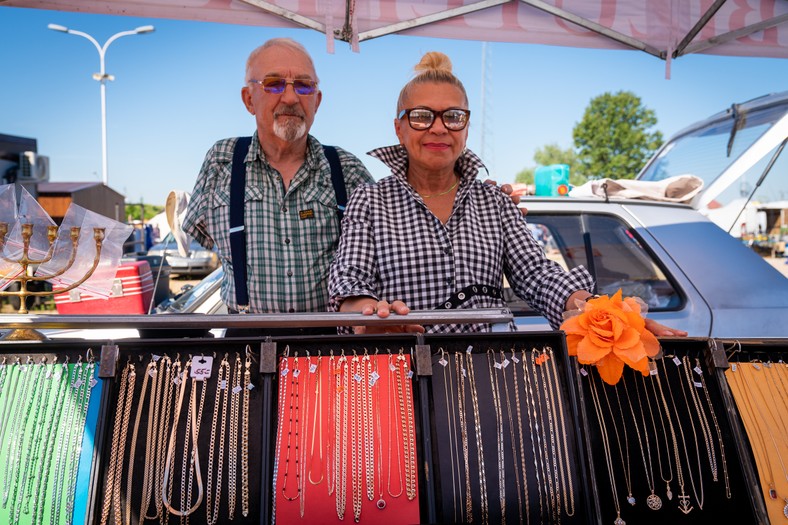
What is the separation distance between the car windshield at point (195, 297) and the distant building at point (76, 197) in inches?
378

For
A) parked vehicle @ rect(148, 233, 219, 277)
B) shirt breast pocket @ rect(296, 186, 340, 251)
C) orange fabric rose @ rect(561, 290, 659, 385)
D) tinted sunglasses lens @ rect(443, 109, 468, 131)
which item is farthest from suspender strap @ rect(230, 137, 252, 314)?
parked vehicle @ rect(148, 233, 219, 277)

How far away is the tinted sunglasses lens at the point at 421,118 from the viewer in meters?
1.70

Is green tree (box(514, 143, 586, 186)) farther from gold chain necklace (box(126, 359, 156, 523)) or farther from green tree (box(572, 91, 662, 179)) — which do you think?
gold chain necklace (box(126, 359, 156, 523))

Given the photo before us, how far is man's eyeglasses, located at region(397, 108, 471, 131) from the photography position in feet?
5.58

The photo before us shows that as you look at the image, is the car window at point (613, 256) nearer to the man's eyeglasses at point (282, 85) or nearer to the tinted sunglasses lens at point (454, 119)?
the tinted sunglasses lens at point (454, 119)

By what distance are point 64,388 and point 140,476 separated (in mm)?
298

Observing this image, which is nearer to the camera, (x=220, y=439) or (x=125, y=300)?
(x=220, y=439)

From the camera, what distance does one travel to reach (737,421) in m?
1.39

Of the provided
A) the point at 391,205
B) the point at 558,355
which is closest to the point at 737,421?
the point at 558,355

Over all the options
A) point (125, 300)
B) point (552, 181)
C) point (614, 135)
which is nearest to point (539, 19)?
point (552, 181)

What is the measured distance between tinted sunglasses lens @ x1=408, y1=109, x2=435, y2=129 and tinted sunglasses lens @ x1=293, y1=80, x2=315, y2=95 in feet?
1.62

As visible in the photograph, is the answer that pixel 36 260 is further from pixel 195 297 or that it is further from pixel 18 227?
pixel 195 297

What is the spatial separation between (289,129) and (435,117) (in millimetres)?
590

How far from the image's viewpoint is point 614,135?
4500 cm
